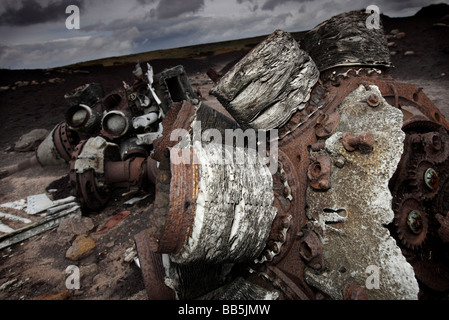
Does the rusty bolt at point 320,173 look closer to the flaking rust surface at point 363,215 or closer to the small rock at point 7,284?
the flaking rust surface at point 363,215

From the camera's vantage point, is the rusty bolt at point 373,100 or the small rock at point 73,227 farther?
the small rock at point 73,227

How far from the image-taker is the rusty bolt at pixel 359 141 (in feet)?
4.23

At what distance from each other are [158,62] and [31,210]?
10584 mm

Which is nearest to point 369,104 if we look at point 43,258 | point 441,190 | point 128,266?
point 441,190

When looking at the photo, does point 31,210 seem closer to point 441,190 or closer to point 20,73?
point 441,190

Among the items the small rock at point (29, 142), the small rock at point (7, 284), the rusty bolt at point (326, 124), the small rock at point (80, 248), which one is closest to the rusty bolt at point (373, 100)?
the rusty bolt at point (326, 124)

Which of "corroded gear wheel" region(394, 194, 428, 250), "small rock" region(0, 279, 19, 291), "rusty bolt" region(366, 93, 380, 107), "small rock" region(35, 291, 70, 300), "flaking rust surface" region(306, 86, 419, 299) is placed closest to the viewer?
"flaking rust surface" region(306, 86, 419, 299)

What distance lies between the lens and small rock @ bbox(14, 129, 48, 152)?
5910 mm

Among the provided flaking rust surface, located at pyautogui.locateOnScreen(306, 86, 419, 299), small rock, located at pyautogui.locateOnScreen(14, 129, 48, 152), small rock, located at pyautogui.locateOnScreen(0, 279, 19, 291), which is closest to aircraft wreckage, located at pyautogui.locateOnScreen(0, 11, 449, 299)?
flaking rust surface, located at pyautogui.locateOnScreen(306, 86, 419, 299)

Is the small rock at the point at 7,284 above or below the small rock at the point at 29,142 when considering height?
below

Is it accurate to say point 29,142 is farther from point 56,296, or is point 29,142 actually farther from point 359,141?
point 359,141

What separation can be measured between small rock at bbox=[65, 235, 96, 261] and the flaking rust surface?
2.29 meters

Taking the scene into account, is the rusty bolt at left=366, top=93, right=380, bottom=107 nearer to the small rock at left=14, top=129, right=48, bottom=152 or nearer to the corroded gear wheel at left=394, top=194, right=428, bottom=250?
the corroded gear wheel at left=394, top=194, right=428, bottom=250

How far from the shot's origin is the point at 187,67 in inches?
473
